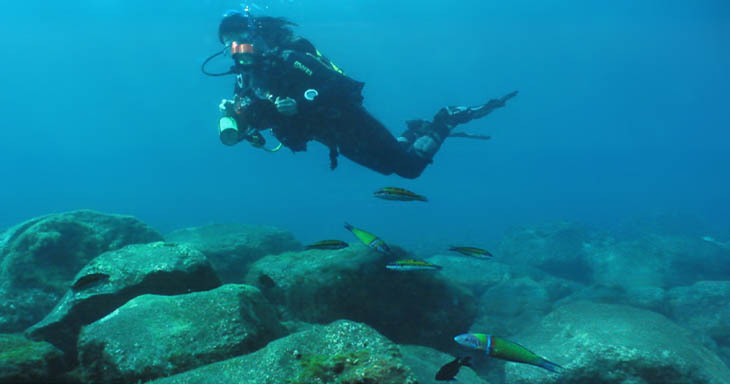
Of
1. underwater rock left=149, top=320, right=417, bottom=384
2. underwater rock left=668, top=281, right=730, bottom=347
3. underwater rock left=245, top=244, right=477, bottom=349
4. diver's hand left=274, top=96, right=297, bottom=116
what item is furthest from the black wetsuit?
underwater rock left=668, top=281, right=730, bottom=347

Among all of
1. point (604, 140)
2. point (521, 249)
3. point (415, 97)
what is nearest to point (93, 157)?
point (415, 97)

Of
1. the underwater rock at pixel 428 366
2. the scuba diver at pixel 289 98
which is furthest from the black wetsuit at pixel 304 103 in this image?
the underwater rock at pixel 428 366

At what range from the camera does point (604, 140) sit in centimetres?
15100

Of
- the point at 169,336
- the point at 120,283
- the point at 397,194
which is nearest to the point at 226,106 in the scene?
the point at 120,283

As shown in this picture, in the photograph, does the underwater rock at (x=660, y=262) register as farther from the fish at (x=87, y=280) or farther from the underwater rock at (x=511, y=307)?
the fish at (x=87, y=280)

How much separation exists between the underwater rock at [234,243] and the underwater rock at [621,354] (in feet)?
17.4

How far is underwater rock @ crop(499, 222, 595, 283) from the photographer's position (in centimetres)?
1290

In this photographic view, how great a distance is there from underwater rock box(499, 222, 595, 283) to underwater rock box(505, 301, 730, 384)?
8.17 metres

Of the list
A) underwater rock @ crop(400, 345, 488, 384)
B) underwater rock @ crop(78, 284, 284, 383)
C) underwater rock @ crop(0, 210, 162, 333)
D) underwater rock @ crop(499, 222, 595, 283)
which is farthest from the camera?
underwater rock @ crop(499, 222, 595, 283)

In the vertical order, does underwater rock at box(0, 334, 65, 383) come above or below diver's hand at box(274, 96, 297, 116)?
below

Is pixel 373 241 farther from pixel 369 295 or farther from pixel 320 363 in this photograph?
pixel 320 363

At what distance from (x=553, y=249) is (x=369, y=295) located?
11552 millimetres

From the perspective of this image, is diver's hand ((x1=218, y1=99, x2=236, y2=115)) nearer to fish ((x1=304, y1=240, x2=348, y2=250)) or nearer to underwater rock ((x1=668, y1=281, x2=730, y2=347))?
fish ((x1=304, y1=240, x2=348, y2=250))

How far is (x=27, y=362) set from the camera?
7.78ft
